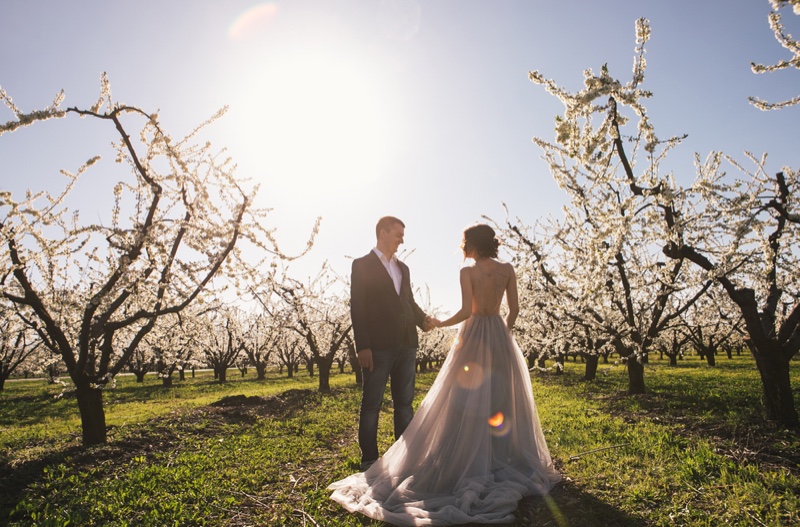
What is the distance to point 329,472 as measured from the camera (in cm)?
527

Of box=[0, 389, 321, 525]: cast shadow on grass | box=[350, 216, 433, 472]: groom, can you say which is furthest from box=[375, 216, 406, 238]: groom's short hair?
box=[0, 389, 321, 525]: cast shadow on grass

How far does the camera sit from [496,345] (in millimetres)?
4652

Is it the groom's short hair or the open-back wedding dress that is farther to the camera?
the groom's short hair

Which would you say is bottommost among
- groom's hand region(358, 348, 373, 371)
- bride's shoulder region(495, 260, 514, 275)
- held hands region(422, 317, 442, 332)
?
groom's hand region(358, 348, 373, 371)

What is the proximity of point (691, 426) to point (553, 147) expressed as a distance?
5.04 m

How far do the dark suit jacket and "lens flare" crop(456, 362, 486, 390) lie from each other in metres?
Answer: 0.82

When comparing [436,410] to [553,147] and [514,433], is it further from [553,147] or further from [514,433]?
[553,147]

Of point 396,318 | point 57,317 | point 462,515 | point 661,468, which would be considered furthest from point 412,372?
point 57,317

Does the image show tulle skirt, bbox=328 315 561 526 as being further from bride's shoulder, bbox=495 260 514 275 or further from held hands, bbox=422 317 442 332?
held hands, bbox=422 317 442 332

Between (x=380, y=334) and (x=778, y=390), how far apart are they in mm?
5922

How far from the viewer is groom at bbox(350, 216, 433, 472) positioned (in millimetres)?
4938

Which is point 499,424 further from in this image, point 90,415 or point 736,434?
point 90,415

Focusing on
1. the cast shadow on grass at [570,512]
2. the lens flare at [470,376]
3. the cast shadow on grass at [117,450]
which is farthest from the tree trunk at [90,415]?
the cast shadow on grass at [570,512]

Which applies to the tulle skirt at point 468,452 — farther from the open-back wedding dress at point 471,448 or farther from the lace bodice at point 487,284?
the lace bodice at point 487,284
